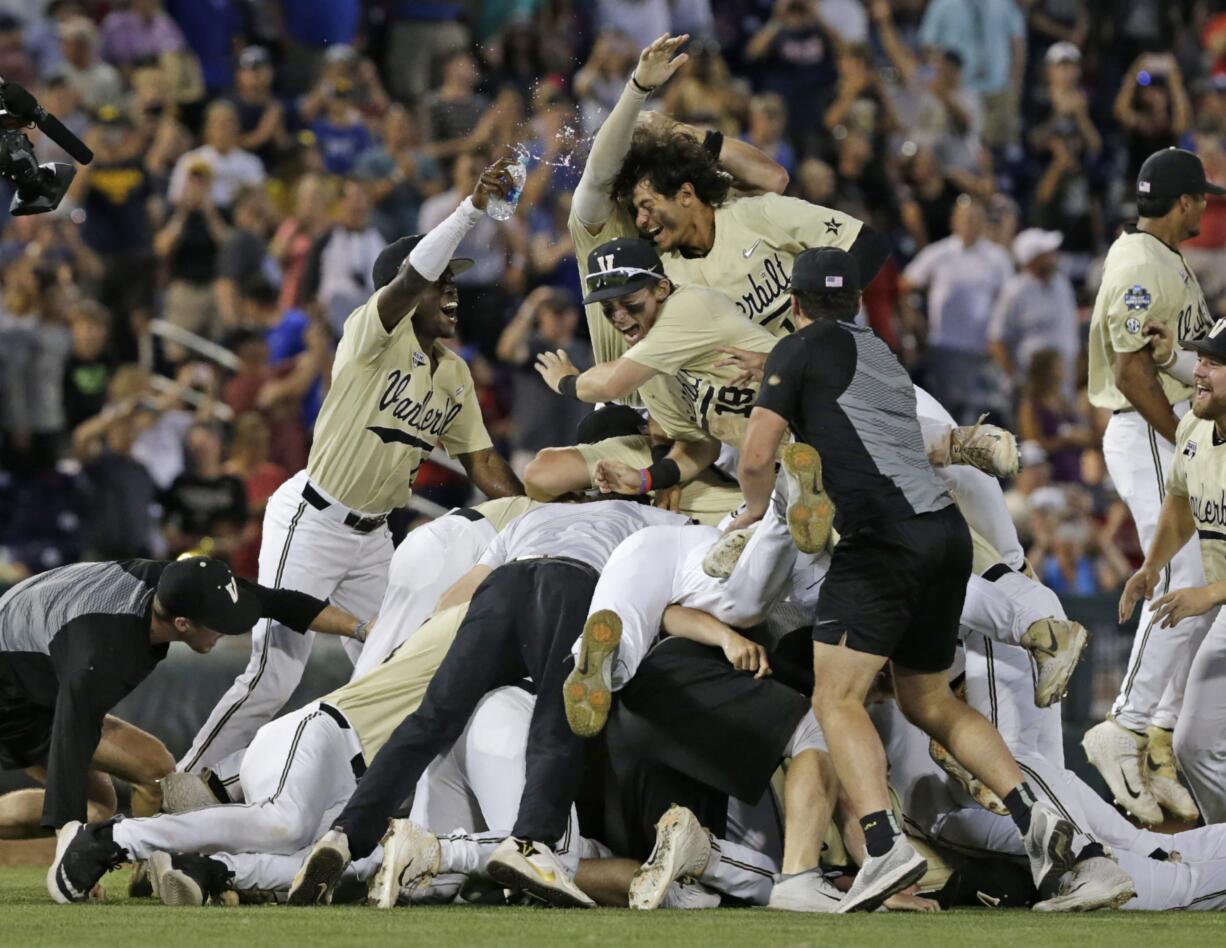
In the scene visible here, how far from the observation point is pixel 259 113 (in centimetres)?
1486

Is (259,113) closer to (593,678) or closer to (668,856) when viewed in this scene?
(593,678)

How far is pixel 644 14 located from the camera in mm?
16031

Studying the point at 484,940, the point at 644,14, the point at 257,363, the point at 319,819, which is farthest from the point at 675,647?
the point at 644,14

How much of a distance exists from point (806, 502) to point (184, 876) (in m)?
2.36

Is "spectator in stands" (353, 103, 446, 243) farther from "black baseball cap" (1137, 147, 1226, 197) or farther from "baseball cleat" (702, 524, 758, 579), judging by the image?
"baseball cleat" (702, 524, 758, 579)

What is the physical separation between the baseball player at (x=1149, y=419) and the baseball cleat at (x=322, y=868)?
3.42 metres

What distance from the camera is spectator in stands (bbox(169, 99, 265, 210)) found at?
46.6 feet

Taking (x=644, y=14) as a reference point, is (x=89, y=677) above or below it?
below

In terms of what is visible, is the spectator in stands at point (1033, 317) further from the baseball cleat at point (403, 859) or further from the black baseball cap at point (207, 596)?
the baseball cleat at point (403, 859)

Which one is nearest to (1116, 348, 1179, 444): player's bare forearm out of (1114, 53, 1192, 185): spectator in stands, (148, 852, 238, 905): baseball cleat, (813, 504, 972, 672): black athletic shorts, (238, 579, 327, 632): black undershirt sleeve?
(813, 504, 972, 672): black athletic shorts

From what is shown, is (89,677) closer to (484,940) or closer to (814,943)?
(484,940)

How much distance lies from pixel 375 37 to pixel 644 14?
2.01 meters

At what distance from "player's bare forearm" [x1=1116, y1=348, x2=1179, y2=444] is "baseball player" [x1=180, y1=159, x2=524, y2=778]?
9.29 feet

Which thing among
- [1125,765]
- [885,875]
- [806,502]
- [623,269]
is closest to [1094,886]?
[885,875]
